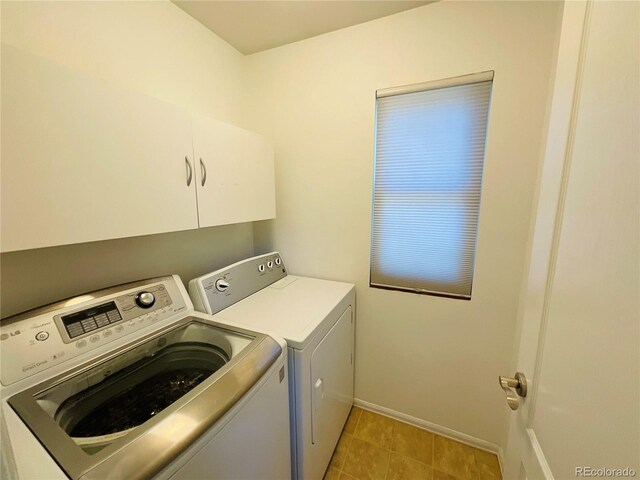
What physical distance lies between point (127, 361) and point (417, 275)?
1618mm

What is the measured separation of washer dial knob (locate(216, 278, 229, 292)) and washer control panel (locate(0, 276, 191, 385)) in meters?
0.20

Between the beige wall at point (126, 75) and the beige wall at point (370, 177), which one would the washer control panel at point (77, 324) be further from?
the beige wall at point (370, 177)

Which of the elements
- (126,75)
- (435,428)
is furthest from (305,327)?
(126,75)

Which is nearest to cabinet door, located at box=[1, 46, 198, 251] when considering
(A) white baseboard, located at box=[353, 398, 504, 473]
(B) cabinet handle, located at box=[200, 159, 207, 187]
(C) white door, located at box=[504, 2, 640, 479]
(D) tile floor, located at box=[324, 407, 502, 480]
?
(B) cabinet handle, located at box=[200, 159, 207, 187]

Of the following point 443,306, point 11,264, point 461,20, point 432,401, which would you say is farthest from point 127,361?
point 461,20

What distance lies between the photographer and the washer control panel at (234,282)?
1331 mm

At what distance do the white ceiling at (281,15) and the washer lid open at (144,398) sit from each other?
180 cm

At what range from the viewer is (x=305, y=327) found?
3.95 feet

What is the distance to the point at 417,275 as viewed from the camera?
1.67 m

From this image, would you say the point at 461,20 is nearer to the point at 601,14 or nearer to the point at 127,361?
the point at 601,14

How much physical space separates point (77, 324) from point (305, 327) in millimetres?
905

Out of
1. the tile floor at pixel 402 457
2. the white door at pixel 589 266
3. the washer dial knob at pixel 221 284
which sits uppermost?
the white door at pixel 589 266

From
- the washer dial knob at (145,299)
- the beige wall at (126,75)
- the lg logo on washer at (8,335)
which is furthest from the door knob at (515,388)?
the beige wall at (126,75)

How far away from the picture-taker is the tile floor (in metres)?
1.50
